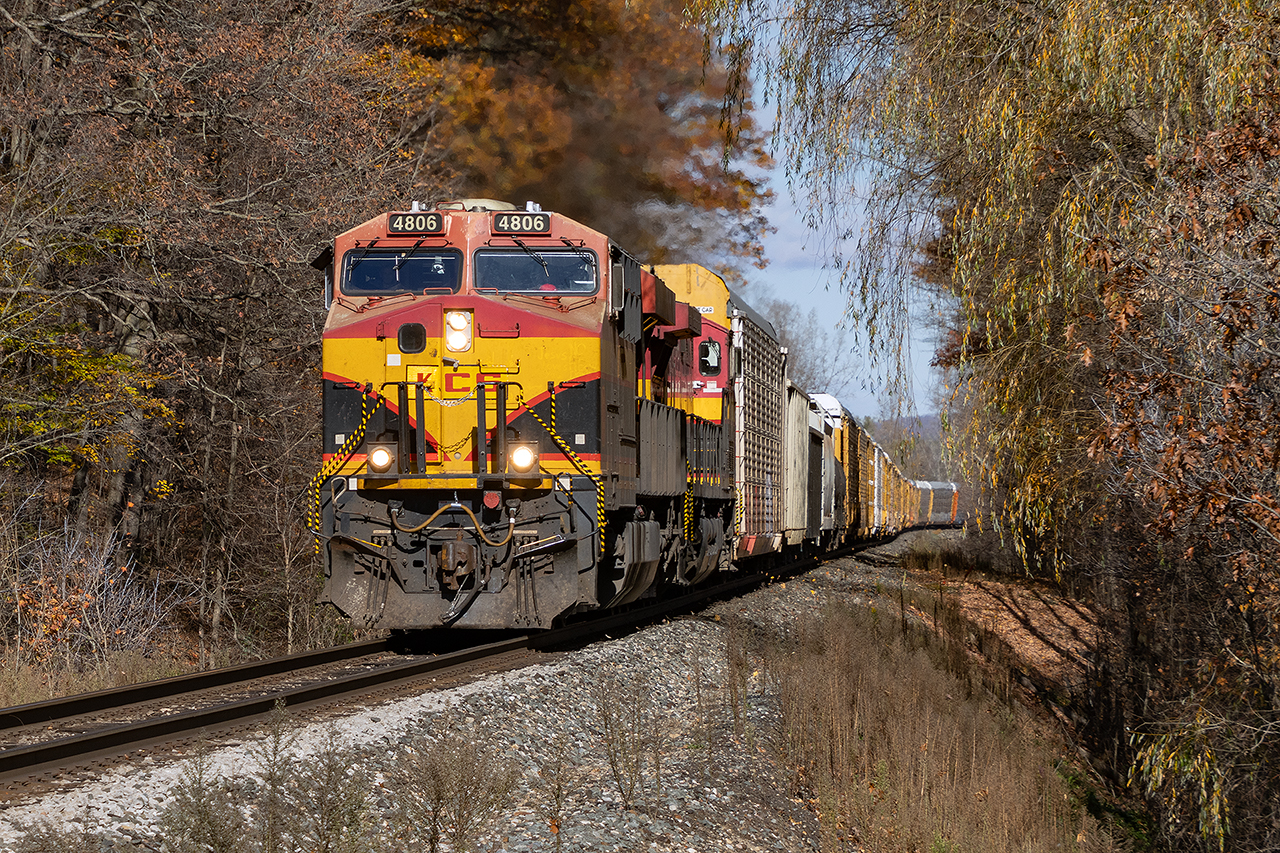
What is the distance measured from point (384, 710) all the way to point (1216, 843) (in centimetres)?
692

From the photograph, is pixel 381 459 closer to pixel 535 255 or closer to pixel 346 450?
pixel 346 450

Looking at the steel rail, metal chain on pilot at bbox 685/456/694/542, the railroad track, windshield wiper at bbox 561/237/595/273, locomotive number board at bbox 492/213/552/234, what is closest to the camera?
the railroad track

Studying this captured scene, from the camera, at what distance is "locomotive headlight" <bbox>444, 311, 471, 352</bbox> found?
9891 millimetres

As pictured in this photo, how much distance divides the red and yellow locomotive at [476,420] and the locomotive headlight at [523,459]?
0.05 ft

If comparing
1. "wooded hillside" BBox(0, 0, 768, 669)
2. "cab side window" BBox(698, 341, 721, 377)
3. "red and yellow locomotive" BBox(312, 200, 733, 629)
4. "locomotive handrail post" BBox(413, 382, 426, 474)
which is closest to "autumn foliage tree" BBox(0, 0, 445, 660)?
"wooded hillside" BBox(0, 0, 768, 669)

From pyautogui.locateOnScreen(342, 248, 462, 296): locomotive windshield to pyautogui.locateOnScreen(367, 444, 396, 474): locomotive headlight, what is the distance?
61.6 inches

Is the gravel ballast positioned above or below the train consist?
below

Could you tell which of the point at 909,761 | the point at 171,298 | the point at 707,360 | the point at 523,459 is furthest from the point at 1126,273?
the point at 171,298

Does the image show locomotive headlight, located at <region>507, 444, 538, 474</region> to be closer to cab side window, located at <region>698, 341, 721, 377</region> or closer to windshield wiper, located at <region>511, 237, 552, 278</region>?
windshield wiper, located at <region>511, 237, 552, 278</region>

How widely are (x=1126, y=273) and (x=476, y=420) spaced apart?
5.31 m

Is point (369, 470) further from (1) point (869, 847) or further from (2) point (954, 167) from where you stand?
(2) point (954, 167)

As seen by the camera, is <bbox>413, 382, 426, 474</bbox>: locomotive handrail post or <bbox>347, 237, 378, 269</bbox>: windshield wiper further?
<bbox>347, 237, 378, 269</bbox>: windshield wiper

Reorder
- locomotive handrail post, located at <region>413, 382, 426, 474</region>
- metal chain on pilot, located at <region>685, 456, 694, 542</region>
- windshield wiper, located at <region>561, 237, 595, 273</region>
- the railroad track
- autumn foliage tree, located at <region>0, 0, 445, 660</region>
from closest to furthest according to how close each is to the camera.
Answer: the railroad track < locomotive handrail post, located at <region>413, 382, 426, 474</region> < windshield wiper, located at <region>561, 237, 595, 273</region> < metal chain on pilot, located at <region>685, 456, 694, 542</region> < autumn foliage tree, located at <region>0, 0, 445, 660</region>

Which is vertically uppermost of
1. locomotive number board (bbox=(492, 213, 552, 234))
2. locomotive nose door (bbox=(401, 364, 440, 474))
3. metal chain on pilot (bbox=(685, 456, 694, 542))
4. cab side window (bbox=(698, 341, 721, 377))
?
locomotive number board (bbox=(492, 213, 552, 234))
